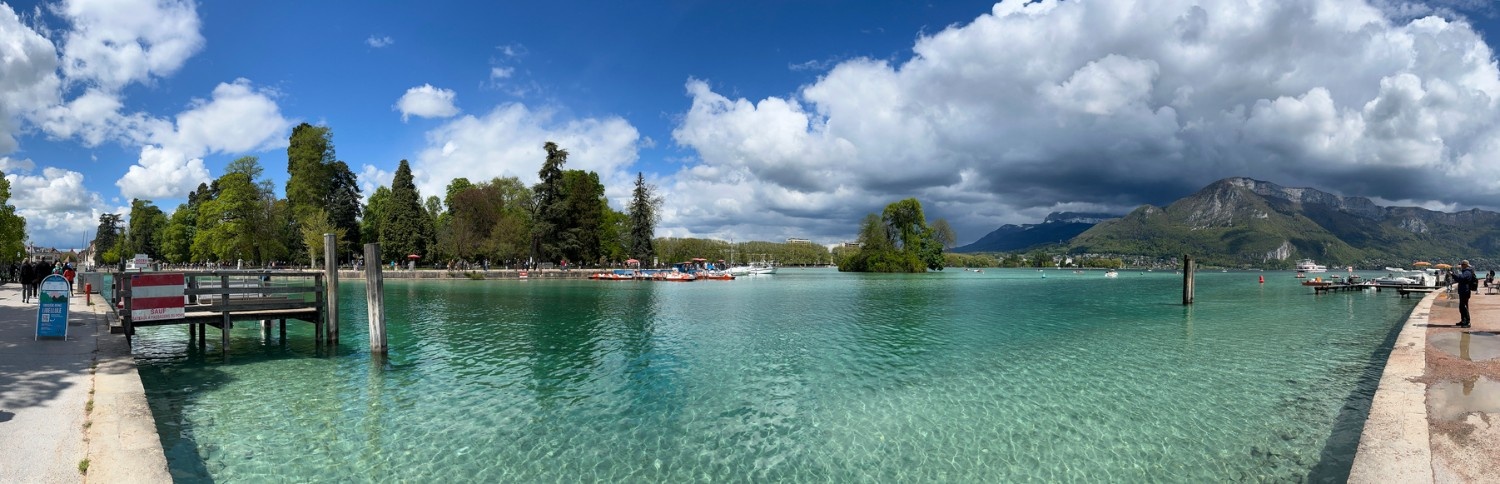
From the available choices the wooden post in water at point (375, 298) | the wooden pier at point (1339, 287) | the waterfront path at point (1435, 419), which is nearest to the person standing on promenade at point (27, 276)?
the wooden post in water at point (375, 298)

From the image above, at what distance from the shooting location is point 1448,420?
8031 mm

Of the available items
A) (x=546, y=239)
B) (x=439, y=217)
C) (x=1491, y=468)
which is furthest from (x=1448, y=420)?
(x=439, y=217)

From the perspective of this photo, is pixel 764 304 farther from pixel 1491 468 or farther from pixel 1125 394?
pixel 1491 468

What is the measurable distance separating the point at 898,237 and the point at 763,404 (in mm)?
99142

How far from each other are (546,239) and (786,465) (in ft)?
235

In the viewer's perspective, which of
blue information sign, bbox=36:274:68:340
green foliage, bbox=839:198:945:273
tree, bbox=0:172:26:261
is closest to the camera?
blue information sign, bbox=36:274:68:340

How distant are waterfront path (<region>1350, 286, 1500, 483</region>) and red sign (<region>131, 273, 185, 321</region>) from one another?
2132 centimetres

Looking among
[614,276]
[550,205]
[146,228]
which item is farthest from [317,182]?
[146,228]

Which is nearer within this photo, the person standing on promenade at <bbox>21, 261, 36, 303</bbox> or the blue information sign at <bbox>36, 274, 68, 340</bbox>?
the blue information sign at <bbox>36, 274, 68, 340</bbox>

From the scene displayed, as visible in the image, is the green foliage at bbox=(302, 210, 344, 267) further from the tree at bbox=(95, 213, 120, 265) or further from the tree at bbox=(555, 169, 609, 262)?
the tree at bbox=(95, 213, 120, 265)

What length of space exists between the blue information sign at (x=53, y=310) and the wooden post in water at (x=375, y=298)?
17.0 ft

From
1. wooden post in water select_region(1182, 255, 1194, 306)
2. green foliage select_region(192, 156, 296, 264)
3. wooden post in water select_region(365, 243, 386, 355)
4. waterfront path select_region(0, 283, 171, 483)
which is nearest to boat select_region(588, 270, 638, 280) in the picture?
green foliage select_region(192, 156, 296, 264)

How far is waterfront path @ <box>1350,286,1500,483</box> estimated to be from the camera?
6.52 m

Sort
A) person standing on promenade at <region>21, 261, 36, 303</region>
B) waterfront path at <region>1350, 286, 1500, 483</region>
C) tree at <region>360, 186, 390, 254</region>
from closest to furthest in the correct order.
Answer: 1. waterfront path at <region>1350, 286, 1500, 483</region>
2. person standing on promenade at <region>21, 261, 36, 303</region>
3. tree at <region>360, 186, 390, 254</region>
